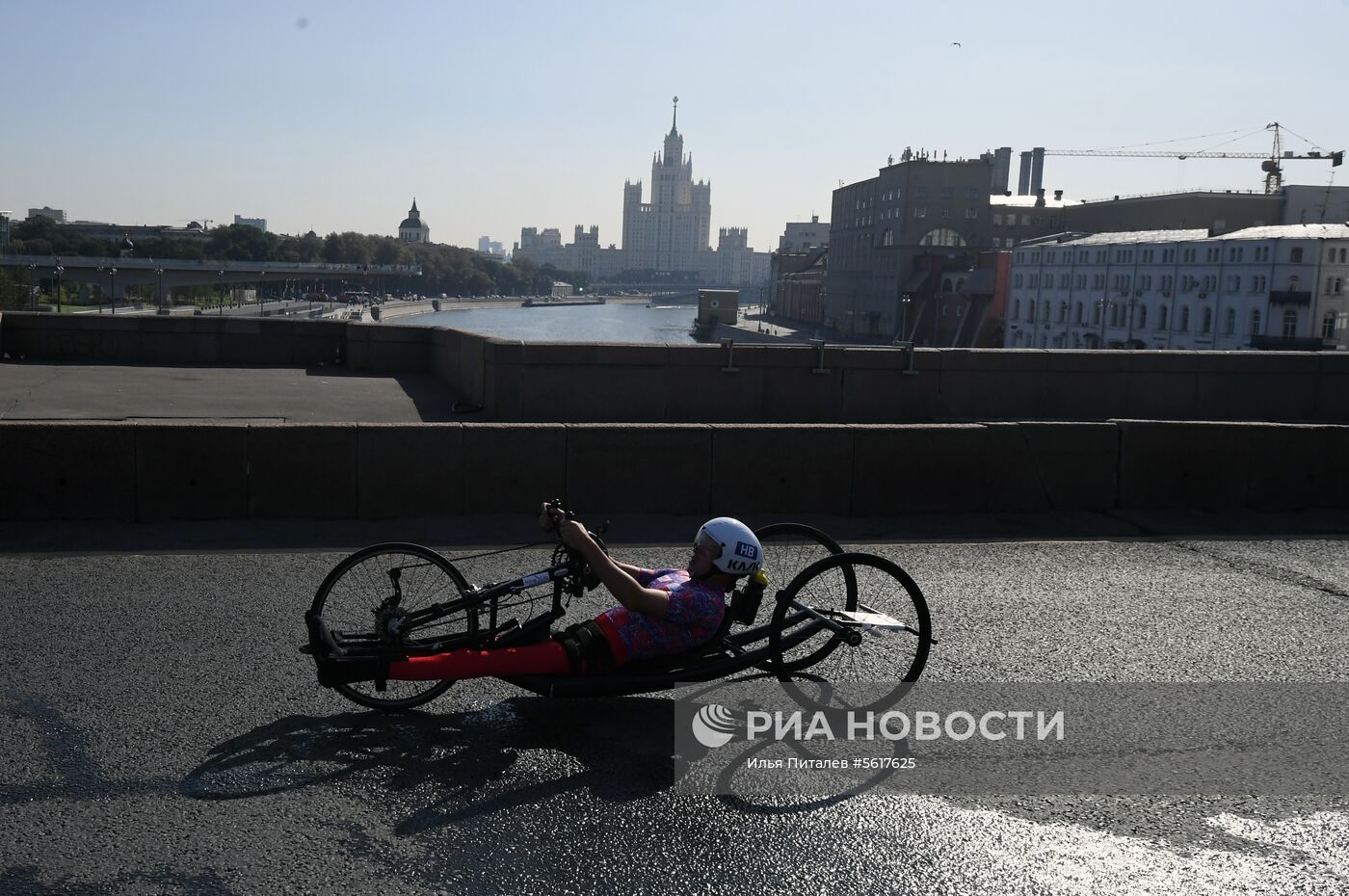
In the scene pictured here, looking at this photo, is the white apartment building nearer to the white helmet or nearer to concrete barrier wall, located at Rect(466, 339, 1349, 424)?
concrete barrier wall, located at Rect(466, 339, 1349, 424)

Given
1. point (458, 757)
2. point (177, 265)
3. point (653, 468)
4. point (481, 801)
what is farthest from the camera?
point (177, 265)

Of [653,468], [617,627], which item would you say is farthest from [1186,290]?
[617,627]

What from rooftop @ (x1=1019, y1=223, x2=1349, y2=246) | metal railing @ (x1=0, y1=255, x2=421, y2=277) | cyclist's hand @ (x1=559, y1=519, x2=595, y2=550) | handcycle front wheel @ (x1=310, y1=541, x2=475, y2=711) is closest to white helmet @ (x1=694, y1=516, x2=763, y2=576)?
cyclist's hand @ (x1=559, y1=519, x2=595, y2=550)

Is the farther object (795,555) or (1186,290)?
(1186,290)

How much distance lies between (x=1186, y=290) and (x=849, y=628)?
3356 inches

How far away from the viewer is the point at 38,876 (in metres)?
4.18

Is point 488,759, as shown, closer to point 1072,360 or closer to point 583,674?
point 583,674

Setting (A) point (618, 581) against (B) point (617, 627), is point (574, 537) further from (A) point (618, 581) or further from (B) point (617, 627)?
(B) point (617, 627)

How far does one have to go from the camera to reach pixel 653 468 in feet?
34.1

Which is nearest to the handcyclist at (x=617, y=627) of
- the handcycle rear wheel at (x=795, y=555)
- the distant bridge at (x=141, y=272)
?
the handcycle rear wheel at (x=795, y=555)

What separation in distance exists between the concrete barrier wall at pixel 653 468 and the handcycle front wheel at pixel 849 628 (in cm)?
379

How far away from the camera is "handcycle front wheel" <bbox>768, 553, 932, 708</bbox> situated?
5941mm

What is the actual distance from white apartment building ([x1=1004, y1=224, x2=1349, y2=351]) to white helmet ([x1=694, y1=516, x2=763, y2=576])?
73970 millimetres

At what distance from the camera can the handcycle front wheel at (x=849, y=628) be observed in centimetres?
594
